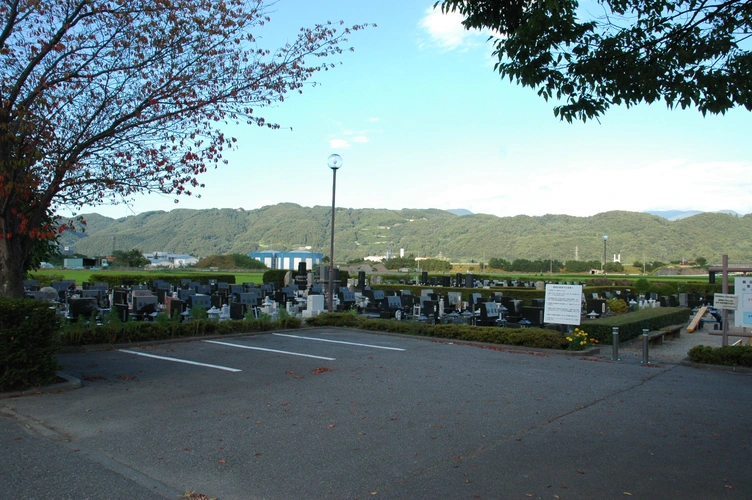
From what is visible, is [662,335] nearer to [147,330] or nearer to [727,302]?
[727,302]

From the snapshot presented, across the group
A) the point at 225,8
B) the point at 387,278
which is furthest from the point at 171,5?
the point at 387,278

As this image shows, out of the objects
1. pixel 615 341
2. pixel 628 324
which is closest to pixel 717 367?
pixel 615 341

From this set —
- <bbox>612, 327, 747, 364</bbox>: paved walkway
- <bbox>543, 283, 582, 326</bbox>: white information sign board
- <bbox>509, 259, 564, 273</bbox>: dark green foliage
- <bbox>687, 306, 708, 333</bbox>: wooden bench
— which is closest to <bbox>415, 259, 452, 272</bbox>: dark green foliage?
<bbox>509, 259, 564, 273</bbox>: dark green foliage

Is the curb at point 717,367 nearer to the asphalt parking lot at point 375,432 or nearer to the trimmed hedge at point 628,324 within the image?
the asphalt parking lot at point 375,432

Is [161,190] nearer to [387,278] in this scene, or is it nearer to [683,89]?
[683,89]

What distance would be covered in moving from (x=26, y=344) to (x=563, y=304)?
10.6 meters

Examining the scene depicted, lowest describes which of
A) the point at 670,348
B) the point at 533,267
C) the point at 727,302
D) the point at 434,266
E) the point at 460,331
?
the point at 670,348

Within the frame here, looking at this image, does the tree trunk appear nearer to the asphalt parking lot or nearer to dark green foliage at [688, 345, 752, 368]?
the asphalt parking lot

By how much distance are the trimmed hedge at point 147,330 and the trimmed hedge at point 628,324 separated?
791cm

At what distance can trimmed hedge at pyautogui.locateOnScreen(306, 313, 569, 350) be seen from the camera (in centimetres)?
1215

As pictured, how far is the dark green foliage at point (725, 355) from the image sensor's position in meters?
10.0

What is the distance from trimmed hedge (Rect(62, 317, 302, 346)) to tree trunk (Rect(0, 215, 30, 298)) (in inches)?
94.9

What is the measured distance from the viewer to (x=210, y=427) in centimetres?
587

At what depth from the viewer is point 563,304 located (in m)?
13.2
